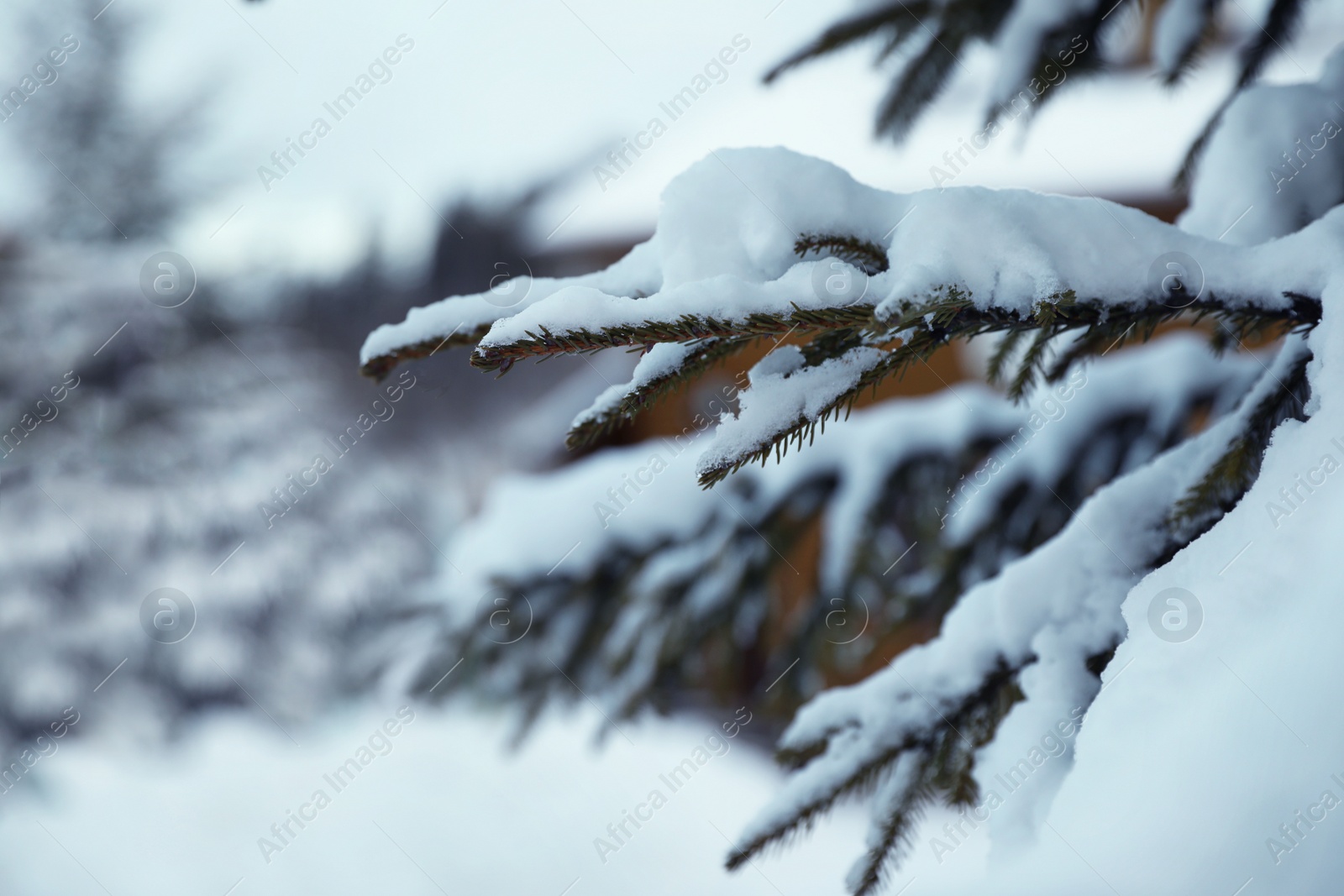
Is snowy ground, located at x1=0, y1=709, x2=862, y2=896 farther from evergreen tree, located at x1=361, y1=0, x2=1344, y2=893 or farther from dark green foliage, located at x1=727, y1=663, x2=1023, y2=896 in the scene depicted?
dark green foliage, located at x1=727, y1=663, x2=1023, y2=896

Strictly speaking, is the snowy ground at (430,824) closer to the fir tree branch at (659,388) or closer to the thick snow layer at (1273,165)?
the thick snow layer at (1273,165)

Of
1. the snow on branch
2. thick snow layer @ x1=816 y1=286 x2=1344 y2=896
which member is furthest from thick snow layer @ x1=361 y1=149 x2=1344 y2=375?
thick snow layer @ x1=816 y1=286 x2=1344 y2=896

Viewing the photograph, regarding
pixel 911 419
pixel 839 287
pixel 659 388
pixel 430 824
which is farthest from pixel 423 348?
pixel 430 824

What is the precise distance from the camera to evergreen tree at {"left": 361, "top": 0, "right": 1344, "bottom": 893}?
1.98 feet

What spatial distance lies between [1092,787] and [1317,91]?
93cm

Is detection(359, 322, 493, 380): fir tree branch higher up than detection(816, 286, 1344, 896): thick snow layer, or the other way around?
detection(359, 322, 493, 380): fir tree branch

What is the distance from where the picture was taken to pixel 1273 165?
995 mm

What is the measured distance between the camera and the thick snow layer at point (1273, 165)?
1.00 metres

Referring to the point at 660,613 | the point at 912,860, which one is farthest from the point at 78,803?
the point at 660,613

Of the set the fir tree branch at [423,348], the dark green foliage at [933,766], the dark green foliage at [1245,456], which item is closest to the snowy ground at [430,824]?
the dark green foliage at [933,766]

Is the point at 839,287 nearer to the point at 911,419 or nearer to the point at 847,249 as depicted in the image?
the point at 847,249

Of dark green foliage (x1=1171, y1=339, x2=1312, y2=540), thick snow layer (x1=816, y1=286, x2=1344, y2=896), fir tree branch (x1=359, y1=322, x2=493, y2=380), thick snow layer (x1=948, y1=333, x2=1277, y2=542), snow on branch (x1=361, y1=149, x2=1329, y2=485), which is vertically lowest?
thick snow layer (x1=816, y1=286, x2=1344, y2=896)

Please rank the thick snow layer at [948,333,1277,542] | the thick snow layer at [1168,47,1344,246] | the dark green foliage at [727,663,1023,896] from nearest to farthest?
the dark green foliage at [727,663,1023,896], the thick snow layer at [1168,47,1344,246], the thick snow layer at [948,333,1277,542]

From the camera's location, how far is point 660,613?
5.63 ft
